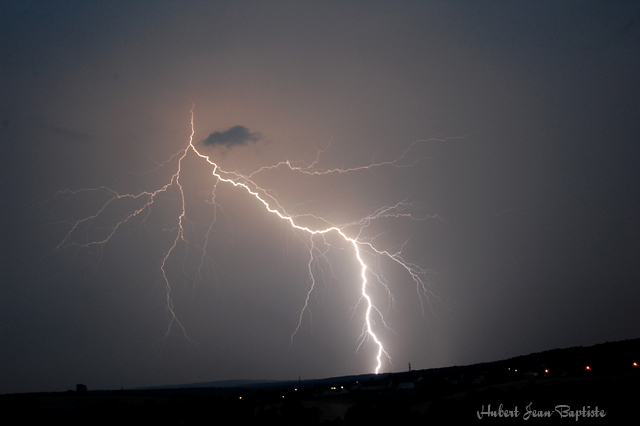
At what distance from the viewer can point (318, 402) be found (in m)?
31.0

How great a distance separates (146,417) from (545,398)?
1916 centimetres

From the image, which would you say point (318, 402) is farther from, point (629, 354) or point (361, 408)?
point (629, 354)

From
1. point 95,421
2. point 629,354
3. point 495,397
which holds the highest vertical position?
point 629,354

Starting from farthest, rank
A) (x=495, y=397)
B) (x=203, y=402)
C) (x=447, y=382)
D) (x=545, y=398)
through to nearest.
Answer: (x=447, y=382) < (x=203, y=402) < (x=495, y=397) < (x=545, y=398)

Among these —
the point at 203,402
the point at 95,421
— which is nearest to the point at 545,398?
the point at 203,402

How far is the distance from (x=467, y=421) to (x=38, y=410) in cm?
2267

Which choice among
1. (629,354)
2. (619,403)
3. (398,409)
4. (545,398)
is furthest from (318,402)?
(629,354)

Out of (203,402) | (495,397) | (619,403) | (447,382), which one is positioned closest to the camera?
(619,403)

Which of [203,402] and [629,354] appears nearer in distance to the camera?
[203,402]

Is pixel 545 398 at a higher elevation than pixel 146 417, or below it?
higher

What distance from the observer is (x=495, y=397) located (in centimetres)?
2216

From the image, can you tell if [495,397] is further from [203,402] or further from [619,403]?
[203,402]

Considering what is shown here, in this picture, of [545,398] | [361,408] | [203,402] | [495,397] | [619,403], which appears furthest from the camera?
[203,402]

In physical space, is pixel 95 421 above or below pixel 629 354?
below
